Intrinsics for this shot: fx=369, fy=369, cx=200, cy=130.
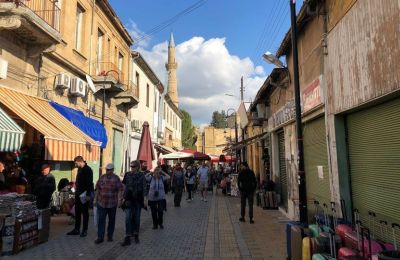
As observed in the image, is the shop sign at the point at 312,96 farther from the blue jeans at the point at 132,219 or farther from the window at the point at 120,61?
the window at the point at 120,61

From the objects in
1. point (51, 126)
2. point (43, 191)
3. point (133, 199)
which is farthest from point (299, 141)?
point (51, 126)

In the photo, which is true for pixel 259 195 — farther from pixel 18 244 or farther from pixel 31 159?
pixel 18 244

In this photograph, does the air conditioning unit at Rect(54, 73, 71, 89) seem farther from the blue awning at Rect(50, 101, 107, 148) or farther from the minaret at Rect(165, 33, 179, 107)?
the minaret at Rect(165, 33, 179, 107)

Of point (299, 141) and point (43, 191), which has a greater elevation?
point (299, 141)

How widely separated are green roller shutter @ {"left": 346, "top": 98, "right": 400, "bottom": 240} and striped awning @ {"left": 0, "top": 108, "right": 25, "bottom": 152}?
729 centimetres

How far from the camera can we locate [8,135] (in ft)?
26.6

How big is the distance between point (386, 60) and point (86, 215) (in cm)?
761

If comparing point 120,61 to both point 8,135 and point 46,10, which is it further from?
point 8,135

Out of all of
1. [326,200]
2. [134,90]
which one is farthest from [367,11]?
[134,90]

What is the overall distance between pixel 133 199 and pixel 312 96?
5200mm

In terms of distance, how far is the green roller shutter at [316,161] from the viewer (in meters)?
8.98

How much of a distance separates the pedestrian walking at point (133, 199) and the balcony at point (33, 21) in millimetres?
4903

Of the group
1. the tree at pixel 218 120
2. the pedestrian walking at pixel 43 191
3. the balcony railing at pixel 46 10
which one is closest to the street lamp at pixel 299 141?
the pedestrian walking at pixel 43 191

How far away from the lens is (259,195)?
15.7m
